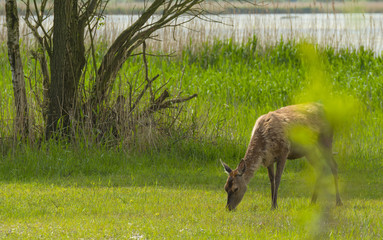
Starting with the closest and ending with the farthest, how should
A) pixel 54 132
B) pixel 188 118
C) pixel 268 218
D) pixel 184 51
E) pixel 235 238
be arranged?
pixel 235 238, pixel 268 218, pixel 54 132, pixel 188 118, pixel 184 51

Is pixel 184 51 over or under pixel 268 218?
over

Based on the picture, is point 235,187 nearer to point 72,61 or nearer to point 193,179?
point 193,179

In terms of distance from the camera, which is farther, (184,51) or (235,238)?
(184,51)

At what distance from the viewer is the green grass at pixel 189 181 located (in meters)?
5.53

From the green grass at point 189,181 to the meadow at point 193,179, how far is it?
1cm

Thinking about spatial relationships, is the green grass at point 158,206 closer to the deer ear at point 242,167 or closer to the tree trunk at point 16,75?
the deer ear at point 242,167

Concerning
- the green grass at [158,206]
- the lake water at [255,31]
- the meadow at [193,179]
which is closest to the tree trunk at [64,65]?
the meadow at [193,179]

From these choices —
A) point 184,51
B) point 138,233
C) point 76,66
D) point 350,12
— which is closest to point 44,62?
point 76,66

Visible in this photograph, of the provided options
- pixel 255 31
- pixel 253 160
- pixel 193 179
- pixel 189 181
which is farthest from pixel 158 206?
pixel 255 31

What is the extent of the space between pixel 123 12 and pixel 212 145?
9710 millimetres

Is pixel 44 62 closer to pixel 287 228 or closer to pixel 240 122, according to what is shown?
pixel 240 122

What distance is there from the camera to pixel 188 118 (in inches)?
430

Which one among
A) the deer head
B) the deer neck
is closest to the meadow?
the deer head

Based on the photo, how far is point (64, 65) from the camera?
10.4 metres
